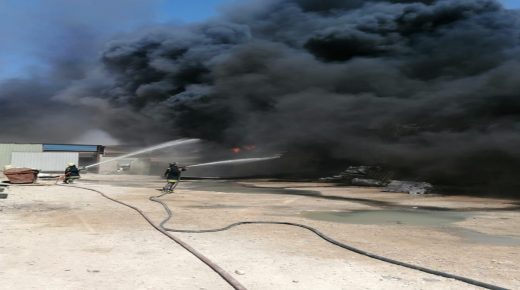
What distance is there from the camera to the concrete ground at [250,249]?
5520 mm

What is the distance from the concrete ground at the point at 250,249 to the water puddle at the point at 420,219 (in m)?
0.03

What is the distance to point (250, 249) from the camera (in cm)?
750

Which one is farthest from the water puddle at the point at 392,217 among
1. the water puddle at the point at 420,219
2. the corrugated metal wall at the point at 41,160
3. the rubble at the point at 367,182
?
the corrugated metal wall at the point at 41,160

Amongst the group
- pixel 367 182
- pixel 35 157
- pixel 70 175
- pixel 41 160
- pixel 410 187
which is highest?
pixel 35 157

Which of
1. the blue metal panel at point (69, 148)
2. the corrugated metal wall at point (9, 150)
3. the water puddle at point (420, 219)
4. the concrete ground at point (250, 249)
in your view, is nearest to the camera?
the concrete ground at point (250, 249)

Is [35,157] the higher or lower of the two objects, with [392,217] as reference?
higher

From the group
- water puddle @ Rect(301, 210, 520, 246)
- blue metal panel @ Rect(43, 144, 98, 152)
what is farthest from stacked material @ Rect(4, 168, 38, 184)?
blue metal panel @ Rect(43, 144, 98, 152)

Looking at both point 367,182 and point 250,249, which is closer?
point 250,249

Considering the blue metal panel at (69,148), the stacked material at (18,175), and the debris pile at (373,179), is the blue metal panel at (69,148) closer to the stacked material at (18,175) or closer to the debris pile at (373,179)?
the stacked material at (18,175)

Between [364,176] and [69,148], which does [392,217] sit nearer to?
[364,176]

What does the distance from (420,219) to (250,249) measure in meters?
7.04

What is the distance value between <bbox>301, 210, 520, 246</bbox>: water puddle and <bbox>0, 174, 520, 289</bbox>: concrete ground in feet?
0.10

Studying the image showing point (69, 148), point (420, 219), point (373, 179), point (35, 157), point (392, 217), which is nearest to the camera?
point (420, 219)

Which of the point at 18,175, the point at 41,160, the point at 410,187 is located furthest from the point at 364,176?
the point at 41,160
